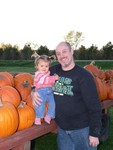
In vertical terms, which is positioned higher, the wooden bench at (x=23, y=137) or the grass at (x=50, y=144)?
the wooden bench at (x=23, y=137)

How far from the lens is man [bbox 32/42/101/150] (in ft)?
8.07

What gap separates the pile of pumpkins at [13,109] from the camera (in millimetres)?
2305

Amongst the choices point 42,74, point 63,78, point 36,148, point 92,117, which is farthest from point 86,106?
point 36,148

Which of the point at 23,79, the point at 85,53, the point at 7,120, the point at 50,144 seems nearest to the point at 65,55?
the point at 7,120

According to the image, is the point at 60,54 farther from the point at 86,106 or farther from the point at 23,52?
the point at 23,52

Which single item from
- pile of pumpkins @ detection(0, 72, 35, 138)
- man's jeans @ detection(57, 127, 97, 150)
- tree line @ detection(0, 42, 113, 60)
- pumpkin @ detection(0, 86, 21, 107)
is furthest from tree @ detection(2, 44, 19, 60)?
pumpkin @ detection(0, 86, 21, 107)

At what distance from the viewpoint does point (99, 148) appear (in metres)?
4.37

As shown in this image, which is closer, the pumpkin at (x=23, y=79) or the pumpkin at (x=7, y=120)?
the pumpkin at (x=7, y=120)

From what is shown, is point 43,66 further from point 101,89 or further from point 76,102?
point 101,89

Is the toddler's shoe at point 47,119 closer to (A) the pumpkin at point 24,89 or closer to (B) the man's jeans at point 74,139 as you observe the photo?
(B) the man's jeans at point 74,139

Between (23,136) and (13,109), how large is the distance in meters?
0.26

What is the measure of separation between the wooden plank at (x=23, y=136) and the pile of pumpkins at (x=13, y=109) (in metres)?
0.06

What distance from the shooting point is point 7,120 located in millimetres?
2322

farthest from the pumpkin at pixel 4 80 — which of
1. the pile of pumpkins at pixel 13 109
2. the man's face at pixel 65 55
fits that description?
the man's face at pixel 65 55
